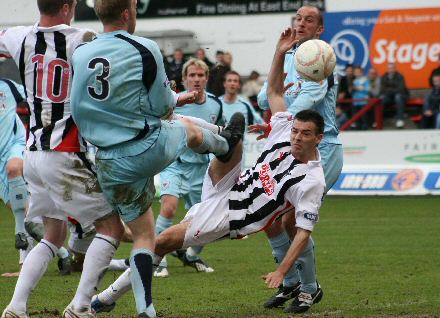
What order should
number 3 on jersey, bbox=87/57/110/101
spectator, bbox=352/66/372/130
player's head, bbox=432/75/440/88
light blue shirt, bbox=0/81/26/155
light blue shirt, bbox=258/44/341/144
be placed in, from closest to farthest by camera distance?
number 3 on jersey, bbox=87/57/110/101 → light blue shirt, bbox=258/44/341/144 → light blue shirt, bbox=0/81/26/155 → player's head, bbox=432/75/440/88 → spectator, bbox=352/66/372/130

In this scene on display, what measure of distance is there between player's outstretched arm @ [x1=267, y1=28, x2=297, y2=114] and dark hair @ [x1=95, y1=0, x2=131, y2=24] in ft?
6.21

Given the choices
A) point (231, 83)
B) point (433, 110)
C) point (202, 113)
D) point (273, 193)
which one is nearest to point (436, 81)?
point (433, 110)

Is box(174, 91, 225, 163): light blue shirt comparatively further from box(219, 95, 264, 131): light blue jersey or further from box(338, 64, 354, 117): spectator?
box(338, 64, 354, 117): spectator

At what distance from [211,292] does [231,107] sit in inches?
202

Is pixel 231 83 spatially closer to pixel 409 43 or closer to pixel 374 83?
pixel 374 83

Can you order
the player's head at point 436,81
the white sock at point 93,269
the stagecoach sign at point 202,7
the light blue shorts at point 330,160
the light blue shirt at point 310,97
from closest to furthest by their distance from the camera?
the white sock at point 93,269 < the light blue shirt at point 310,97 < the light blue shorts at point 330,160 < the player's head at point 436,81 < the stagecoach sign at point 202,7

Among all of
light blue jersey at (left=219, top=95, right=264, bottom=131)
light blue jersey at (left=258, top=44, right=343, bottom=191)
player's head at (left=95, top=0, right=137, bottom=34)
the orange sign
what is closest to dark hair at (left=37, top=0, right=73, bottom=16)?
player's head at (left=95, top=0, right=137, bottom=34)

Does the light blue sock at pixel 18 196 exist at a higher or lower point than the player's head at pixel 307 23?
lower

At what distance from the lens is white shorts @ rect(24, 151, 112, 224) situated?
25.9ft

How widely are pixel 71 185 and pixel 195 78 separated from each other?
15.5 ft

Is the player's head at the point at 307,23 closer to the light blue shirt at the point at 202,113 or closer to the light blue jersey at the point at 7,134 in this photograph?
the light blue shirt at the point at 202,113

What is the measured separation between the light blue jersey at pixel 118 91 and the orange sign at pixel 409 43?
18.9m

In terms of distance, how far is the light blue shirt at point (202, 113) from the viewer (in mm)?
12992

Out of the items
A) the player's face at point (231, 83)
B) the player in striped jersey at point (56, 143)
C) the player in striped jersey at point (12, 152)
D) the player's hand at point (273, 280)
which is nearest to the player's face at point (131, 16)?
Result: the player in striped jersey at point (56, 143)
